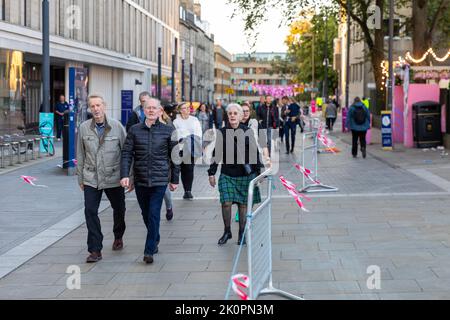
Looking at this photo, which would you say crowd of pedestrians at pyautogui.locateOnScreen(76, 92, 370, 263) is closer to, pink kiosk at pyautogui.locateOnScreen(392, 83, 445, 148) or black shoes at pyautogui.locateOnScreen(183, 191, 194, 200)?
black shoes at pyautogui.locateOnScreen(183, 191, 194, 200)

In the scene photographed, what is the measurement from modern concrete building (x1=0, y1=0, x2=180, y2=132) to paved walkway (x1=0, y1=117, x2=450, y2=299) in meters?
7.54

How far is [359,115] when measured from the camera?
843 inches

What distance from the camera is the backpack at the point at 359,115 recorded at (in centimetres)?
2138

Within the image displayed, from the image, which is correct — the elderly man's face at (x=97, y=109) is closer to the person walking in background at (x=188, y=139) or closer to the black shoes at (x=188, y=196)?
the person walking in background at (x=188, y=139)

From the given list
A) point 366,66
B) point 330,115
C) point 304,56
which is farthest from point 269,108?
point 304,56

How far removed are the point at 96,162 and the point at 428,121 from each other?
17506mm

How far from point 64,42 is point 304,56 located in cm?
6223

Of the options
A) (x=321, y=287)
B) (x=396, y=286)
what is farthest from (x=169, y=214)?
(x=396, y=286)

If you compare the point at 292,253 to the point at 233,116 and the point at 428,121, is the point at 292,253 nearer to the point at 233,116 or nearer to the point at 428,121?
the point at 233,116

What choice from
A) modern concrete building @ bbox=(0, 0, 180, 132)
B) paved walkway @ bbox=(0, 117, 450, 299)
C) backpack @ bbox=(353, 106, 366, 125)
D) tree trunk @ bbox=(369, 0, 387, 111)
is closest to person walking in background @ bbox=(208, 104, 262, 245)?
paved walkway @ bbox=(0, 117, 450, 299)

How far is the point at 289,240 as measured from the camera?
933 cm

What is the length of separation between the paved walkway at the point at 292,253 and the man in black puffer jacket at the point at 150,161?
471mm

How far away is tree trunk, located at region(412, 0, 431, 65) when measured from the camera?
29797 mm

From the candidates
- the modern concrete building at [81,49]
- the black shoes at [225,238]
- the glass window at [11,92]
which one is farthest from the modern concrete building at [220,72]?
the black shoes at [225,238]
